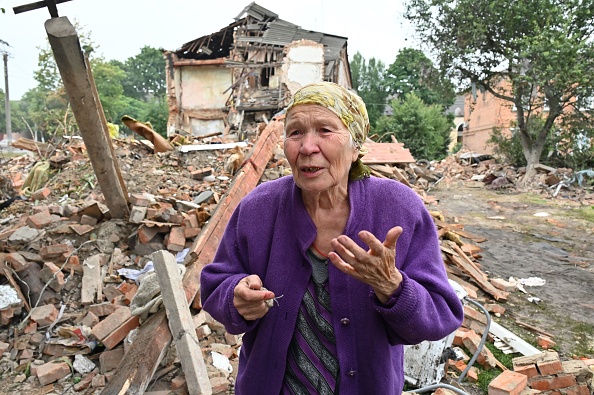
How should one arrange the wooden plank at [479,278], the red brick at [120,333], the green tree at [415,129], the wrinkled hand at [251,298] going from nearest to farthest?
the wrinkled hand at [251,298]
the red brick at [120,333]
the wooden plank at [479,278]
the green tree at [415,129]

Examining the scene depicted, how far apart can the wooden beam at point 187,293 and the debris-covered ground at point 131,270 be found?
17 centimetres

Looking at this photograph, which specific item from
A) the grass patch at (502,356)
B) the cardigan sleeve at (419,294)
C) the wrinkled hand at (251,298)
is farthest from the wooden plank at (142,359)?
the grass patch at (502,356)

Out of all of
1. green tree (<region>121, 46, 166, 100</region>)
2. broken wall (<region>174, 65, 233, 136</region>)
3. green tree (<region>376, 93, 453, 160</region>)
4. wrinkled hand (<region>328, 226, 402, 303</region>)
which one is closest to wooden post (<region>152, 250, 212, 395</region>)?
wrinkled hand (<region>328, 226, 402, 303</region>)

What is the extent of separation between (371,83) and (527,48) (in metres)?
39.8

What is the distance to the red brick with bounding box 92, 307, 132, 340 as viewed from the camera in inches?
152

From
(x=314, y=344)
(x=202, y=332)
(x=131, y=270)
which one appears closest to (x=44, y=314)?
(x=131, y=270)

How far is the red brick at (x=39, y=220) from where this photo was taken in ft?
17.3

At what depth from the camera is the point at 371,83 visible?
54750 mm

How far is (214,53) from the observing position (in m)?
26.6

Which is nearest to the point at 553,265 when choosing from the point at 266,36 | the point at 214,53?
the point at 266,36

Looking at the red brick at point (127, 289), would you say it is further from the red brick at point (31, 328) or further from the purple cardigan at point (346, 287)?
the purple cardigan at point (346, 287)

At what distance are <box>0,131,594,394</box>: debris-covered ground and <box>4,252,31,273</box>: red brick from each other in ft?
0.04

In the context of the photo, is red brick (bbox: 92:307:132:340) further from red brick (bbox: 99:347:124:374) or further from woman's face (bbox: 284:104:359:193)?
woman's face (bbox: 284:104:359:193)

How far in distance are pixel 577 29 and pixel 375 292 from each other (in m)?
19.8
